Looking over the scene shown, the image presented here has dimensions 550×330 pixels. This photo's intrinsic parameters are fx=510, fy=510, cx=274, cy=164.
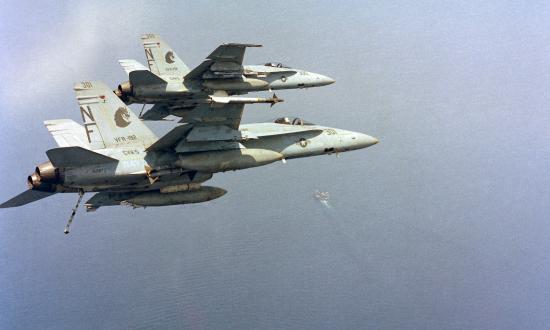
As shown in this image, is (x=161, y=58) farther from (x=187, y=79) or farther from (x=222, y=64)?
(x=222, y=64)

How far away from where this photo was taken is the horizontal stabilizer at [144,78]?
33.5m

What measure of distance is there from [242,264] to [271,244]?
17.7 m

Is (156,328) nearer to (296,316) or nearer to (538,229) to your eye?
(296,316)

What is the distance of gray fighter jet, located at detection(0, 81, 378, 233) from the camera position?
21.9 m

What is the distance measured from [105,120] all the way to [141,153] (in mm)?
2454

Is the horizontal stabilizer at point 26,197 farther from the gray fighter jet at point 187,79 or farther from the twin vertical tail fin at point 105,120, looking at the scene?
the gray fighter jet at point 187,79

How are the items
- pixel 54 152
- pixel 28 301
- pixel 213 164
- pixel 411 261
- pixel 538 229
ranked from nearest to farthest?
pixel 54 152 < pixel 213 164 < pixel 28 301 < pixel 411 261 < pixel 538 229

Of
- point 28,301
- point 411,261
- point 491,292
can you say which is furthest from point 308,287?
point 28,301

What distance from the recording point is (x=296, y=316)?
12269 cm

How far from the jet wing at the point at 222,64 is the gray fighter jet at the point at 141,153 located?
9264 mm

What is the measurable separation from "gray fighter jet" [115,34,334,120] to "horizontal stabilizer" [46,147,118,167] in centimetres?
1131

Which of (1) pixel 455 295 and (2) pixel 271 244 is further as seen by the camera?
(2) pixel 271 244

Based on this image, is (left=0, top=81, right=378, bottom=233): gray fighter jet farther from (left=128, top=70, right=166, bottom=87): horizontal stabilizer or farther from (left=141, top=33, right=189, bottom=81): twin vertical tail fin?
(left=141, top=33, right=189, bottom=81): twin vertical tail fin

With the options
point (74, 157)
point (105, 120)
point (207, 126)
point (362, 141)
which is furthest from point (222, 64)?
point (74, 157)
